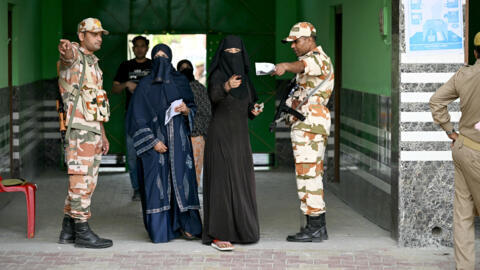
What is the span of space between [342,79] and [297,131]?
320 centimetres

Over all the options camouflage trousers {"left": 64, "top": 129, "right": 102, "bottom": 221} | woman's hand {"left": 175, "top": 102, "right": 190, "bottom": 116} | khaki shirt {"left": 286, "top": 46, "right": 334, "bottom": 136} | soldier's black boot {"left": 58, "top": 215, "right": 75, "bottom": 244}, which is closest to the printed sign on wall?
khaki shirt {"left": 286, "top": 46, "right": 334, "bottom": 136}

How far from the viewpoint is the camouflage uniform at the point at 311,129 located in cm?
806

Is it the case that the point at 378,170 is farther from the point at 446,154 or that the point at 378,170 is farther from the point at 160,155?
the point at 160,155

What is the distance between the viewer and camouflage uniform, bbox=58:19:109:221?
7.75m

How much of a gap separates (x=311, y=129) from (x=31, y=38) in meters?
6.20

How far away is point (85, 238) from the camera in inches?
313

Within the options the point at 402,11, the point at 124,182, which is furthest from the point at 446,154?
the point at 124,182

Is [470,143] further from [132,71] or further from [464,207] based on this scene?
[132,71]

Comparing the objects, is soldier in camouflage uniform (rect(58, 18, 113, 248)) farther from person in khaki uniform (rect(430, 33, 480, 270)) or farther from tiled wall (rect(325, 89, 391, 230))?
person in khaki uniform (rect(430, 33, 480, 270))

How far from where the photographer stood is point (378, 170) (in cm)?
909

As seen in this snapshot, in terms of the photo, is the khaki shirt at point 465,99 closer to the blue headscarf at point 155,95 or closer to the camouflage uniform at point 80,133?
the blue headscarf at point 155,95

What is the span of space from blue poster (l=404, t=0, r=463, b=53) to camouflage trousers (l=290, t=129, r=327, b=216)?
1.21 metres

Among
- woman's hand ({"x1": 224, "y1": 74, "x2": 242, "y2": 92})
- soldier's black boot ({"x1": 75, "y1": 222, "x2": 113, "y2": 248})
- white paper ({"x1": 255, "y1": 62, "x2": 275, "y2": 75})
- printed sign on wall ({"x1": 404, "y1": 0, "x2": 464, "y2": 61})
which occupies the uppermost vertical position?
printed sign on wall ({"x1": 404, "y1": 0, "x2": 464, "y2": 61})

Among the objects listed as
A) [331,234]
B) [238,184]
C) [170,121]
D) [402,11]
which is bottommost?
[331,234]
